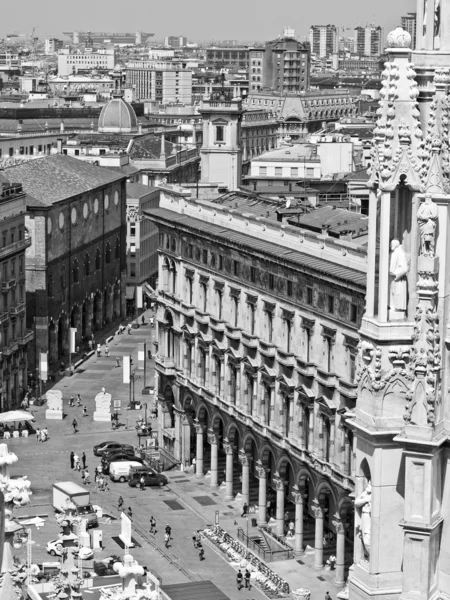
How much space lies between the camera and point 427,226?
1003 inches

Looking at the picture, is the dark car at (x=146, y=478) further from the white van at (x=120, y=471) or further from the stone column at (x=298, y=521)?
the stone column at (x=298, y=521)

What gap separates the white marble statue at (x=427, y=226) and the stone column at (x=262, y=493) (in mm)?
94811

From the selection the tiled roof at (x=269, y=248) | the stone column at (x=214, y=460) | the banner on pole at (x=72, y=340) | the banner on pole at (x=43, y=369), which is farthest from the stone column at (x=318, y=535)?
the banner on pole at (x=72, y=340)

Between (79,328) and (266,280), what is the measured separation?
2974 inches

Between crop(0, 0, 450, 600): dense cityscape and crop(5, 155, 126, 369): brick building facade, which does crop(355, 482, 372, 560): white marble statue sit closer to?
crop(0, 0, 450, 600): dense cityscape

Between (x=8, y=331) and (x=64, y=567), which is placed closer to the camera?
(x=64, y=567)

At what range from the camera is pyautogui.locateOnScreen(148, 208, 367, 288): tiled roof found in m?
108

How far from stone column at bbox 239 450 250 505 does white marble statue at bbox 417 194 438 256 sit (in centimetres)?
9897

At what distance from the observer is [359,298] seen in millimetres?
105062

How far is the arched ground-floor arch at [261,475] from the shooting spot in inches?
4331

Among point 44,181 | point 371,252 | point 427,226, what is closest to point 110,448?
point 44,181

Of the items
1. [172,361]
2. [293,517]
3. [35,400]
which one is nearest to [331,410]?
[293,517]

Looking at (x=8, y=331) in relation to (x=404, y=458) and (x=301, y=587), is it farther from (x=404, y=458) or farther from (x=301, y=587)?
(x=404, y=458)

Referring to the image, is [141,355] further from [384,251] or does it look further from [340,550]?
[384,251]
